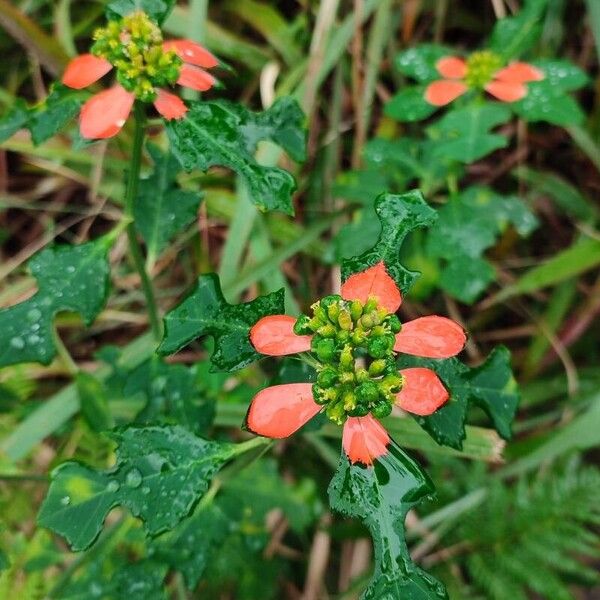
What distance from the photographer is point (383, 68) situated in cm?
199

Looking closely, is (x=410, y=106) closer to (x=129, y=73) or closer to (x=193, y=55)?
(x=193, y=55)

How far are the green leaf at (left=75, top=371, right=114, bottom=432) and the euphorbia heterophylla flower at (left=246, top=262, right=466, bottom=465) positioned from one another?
0.60 meters

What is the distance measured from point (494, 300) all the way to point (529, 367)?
18 cm

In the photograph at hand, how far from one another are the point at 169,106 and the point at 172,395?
53 centimetres

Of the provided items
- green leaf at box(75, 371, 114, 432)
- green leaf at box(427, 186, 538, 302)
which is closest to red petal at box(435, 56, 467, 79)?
green leaf at box(427, 186, 538, 302)

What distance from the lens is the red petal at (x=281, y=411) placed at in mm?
854

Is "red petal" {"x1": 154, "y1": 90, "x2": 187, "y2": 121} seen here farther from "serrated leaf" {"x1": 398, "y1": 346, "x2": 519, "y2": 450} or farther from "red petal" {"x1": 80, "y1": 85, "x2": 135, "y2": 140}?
"serrated leaf" {"x1": 398, "y1": 346, "x2": 519, "y2": 450}

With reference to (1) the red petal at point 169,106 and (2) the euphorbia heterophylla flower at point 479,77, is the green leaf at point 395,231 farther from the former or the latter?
(2) the euphorbia heterophylla flower at point 479,77

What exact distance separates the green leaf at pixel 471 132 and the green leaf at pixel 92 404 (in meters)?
0.79

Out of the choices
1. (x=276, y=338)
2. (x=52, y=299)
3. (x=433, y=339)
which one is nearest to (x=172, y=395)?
(x=52, y=299)

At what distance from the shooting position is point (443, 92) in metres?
1.52

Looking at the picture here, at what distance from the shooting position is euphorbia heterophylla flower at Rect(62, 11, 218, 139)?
985 millimetres

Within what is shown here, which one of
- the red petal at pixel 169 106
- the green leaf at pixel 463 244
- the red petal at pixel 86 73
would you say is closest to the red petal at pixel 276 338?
the red petal at pixel 169 106

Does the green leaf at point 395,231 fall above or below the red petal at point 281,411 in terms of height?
above
